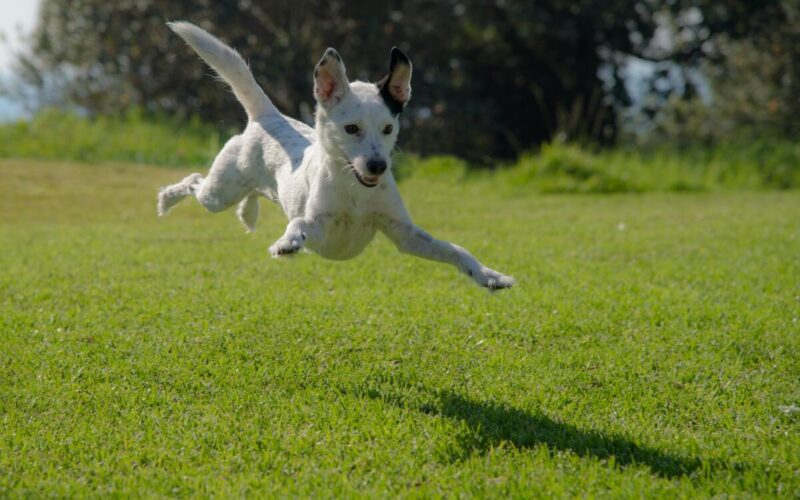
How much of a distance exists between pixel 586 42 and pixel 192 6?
7820 mm

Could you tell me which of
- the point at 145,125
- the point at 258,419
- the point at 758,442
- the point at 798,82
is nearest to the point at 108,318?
the point at 258,419

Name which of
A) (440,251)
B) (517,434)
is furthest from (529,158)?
(517,434)

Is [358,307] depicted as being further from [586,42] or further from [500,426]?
[586,42]

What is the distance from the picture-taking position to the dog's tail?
614 centimetres

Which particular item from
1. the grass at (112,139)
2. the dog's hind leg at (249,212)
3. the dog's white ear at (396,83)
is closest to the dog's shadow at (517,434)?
the dog's white ear at (396,83)

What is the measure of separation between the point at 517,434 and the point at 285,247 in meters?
1.44

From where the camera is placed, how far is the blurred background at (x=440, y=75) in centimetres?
1667

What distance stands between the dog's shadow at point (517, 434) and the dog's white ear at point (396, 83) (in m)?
1.57

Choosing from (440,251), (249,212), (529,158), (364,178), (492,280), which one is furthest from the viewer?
(529,158)

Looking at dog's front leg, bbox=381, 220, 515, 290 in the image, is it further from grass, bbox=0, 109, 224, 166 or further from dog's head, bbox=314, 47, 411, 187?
grass, bbox=0, 109, 224, 166

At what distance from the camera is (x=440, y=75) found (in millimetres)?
17781

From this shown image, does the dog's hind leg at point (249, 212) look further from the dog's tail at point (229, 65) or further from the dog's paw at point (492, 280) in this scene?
the dog's paw at point (492, 280)

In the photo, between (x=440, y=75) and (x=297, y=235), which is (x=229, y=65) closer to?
(x=297, y=235)

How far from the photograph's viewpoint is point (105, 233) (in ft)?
33.1
